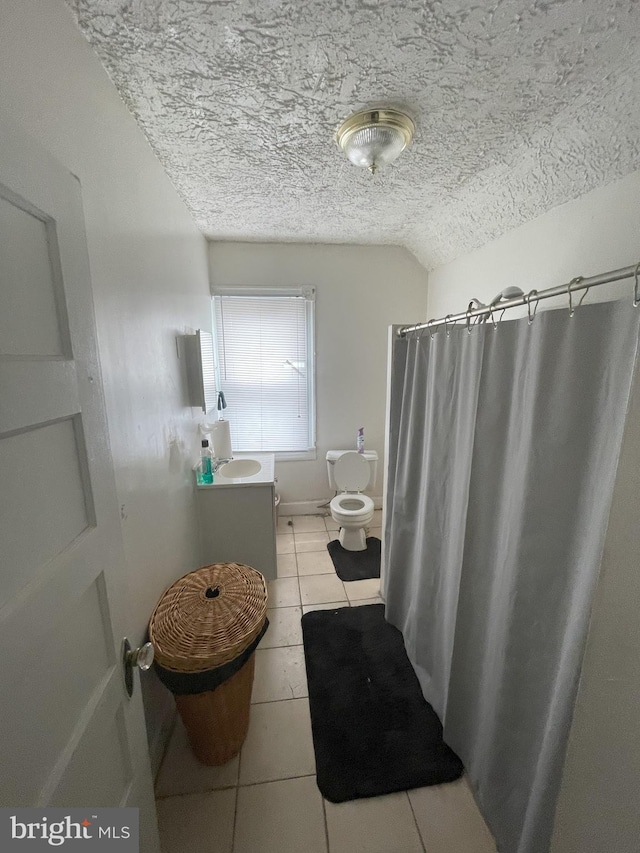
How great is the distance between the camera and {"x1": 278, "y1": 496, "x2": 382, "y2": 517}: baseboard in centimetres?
322

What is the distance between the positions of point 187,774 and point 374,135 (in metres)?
2.58

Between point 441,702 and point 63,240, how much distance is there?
6.57 feet

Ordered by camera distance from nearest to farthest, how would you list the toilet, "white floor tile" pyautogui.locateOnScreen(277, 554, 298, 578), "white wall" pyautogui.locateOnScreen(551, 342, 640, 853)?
"white wall" pyautogui.locateOnScreen(551, 342, 640, 853)
"white floor tile" pyautogui.locateOnScreen(277, 554, 298, 578)
the toilet

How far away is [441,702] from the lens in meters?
1.41

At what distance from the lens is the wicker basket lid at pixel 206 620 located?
114 cm

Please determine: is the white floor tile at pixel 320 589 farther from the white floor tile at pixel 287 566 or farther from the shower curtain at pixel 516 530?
the shower curtain at pixel 516 530

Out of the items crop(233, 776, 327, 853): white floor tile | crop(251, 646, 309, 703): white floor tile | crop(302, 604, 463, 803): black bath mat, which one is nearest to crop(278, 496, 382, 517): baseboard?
crop(302, 604, 463, 803): black bath mat

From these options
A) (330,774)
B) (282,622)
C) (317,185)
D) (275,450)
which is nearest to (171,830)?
(330,774)

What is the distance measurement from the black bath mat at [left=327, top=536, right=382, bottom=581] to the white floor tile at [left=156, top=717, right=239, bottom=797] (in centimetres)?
123

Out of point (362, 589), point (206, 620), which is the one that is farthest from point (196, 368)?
point (362, 589)

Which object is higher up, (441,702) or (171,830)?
(441,702)

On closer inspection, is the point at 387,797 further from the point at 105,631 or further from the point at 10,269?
the point at 10,269

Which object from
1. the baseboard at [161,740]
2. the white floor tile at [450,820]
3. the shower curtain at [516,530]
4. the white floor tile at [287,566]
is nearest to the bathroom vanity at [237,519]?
the white floor tile at [287,566]

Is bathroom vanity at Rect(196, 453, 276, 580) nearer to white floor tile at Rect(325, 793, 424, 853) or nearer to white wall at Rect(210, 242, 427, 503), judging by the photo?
white wall at Rect(210, 242, 427, 503)
